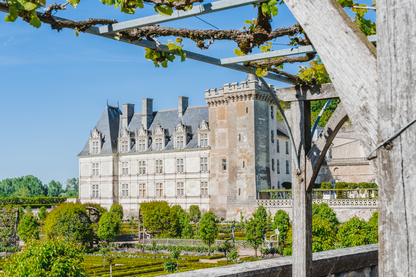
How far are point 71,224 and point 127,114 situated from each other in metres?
22.8

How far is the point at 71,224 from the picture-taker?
2738cm

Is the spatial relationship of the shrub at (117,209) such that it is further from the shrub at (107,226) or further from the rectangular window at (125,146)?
the shrub at (107,226)

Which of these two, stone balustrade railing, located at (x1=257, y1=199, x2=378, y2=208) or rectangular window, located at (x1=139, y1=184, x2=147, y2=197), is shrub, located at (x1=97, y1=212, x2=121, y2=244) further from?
rectangular window, located at (x1=139, y1=184, x2=147, y2=197)

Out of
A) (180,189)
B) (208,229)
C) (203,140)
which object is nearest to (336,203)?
(208,229)

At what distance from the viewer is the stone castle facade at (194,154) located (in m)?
38.9

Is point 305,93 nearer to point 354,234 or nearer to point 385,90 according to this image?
point 385,90

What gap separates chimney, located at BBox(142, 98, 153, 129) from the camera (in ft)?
153

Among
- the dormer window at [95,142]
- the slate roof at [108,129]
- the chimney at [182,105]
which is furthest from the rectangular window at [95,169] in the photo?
the chimney at [182,105]

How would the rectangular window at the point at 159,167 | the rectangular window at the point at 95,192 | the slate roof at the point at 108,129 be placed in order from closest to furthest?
the rectangular window at the point at 159,167 < the rectangular window at the point at 95,192 < the slate roof at the point at 108,129

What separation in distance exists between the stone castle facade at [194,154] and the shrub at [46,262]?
2725cm

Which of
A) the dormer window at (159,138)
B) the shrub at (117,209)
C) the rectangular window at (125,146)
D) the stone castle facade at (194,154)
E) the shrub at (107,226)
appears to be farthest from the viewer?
the rectangular window at (125,146)

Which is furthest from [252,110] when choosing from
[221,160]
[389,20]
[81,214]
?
[389,20]

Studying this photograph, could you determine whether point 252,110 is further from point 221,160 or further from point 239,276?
point 239,276

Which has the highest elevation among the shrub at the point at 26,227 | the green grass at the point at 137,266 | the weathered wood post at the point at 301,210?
the weathered wood post at the point at 301,210
